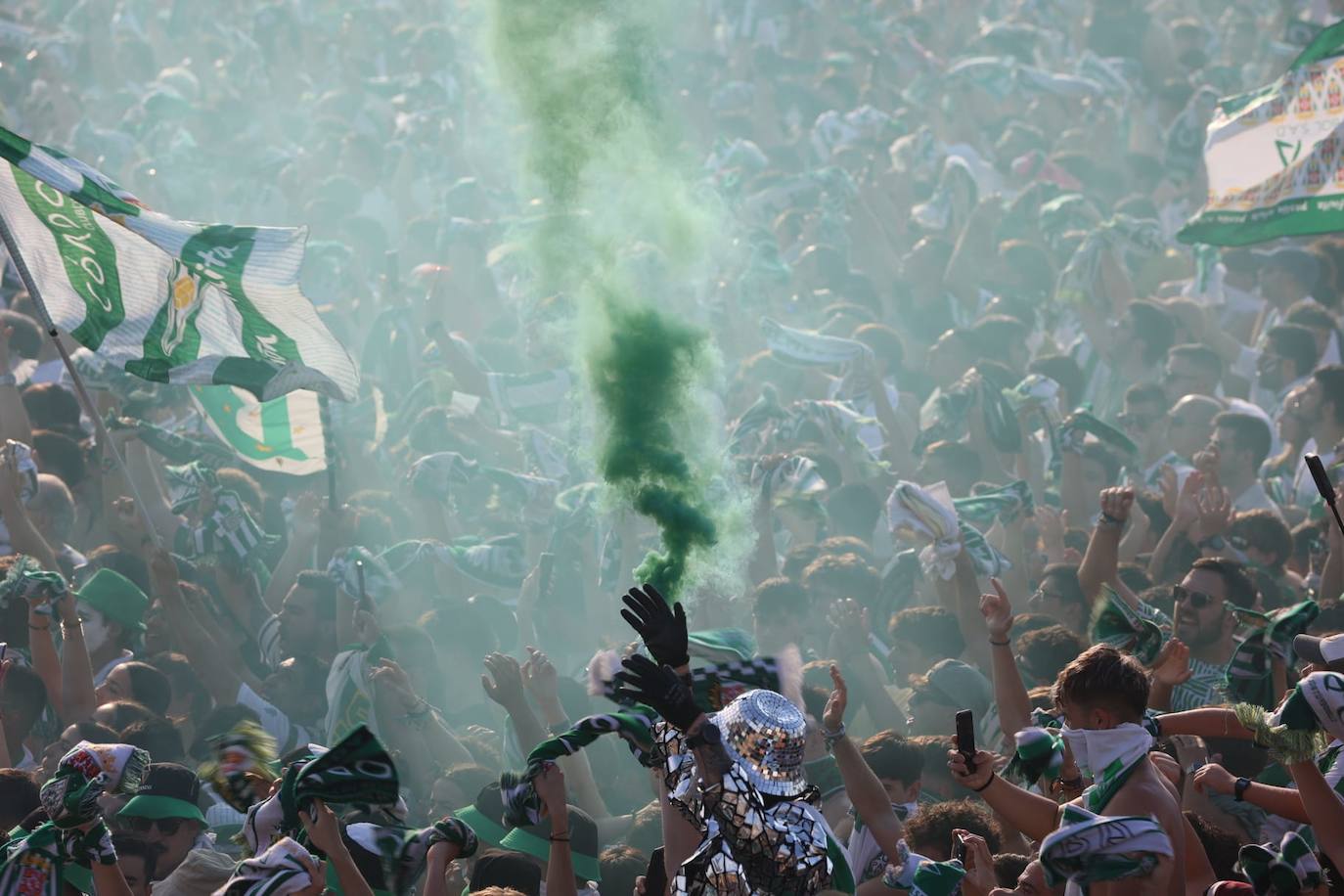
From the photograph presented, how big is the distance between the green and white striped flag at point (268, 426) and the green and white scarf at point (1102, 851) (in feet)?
20.9

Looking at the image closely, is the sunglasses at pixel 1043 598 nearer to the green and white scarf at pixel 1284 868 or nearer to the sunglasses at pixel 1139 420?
the sunglasses at pixel 1139 420

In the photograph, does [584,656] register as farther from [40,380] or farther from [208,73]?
[208,73]

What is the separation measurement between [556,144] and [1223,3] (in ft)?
44.5

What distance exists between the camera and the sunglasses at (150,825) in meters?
4.97

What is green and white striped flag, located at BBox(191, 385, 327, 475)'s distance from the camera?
28.6 feet

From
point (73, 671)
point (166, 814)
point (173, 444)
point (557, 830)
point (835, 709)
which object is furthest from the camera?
point (173, 444)

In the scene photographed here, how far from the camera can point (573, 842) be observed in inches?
193

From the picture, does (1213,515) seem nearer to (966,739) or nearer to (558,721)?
(558,721)

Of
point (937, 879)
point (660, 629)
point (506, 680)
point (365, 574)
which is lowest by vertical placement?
point (937, 879)

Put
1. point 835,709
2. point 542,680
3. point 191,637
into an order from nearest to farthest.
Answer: point 835,709 → point 542,680 → point 191,637

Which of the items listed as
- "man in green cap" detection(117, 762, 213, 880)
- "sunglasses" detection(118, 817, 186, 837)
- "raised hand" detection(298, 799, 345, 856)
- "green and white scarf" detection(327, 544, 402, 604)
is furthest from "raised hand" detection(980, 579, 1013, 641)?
"green and white scarf" detection(327, 544, 402, 604)

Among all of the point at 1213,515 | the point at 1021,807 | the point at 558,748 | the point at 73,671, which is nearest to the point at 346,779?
the point at 558,748

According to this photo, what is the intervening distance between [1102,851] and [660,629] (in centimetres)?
119

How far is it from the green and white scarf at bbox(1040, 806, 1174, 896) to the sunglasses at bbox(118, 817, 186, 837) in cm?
322
